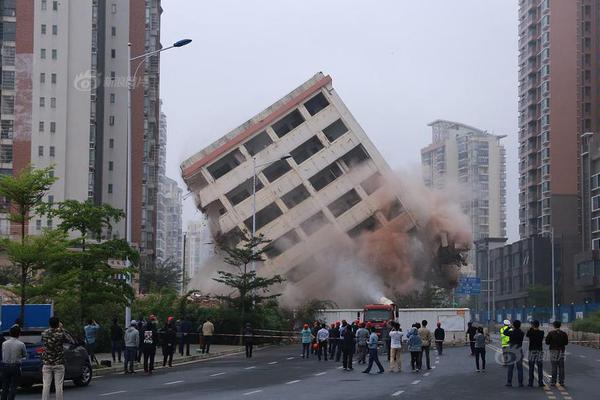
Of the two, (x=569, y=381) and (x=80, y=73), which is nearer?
(x=569, y=381)

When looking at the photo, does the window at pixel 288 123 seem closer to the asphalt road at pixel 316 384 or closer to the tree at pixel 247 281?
the tree at pixel 247 281

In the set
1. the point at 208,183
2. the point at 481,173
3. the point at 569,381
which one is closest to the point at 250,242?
the point at 208,183

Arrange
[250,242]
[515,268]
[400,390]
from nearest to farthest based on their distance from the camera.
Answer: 1. [400,390]
2. [250,242]
3. [515,268]

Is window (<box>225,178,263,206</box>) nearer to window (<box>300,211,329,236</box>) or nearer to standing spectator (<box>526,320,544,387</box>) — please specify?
window (<box>300,211,329,236</box>)

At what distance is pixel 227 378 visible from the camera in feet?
85.5

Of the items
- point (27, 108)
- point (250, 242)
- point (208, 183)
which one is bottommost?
point (250, 242)

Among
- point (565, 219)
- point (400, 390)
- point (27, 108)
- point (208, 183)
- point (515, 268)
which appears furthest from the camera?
point (515, 268)

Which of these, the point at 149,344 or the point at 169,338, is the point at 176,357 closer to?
the point at 169,338

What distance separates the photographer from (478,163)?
152 metres

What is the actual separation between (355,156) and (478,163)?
94960mm

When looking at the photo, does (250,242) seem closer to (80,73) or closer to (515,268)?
(80,73)

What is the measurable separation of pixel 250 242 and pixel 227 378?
81.0ft

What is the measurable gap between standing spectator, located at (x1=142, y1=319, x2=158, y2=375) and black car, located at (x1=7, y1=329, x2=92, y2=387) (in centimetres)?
426

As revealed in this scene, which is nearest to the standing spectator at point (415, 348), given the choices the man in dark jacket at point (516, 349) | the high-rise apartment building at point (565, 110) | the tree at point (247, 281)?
the man in dark jacket at point (516, 349)
